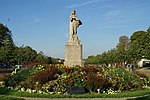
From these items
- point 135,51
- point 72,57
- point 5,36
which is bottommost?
point 72,57

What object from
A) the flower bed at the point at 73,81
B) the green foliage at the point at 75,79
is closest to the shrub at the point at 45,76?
the flower bed at the point at 73,81

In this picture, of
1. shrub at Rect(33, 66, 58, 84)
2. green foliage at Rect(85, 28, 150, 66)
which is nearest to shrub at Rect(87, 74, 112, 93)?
shrub at Rect(33, 66, 58, 84)

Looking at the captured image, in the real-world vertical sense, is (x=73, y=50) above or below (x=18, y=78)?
above

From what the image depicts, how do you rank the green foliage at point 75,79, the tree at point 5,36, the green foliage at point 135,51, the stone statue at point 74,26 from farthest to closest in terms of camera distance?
the tree at point 5,36 → the green foliage at point 135,51 → the stone statue at point 74,26 → the green foliage at point 75,79

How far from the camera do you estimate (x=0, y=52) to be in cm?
5125

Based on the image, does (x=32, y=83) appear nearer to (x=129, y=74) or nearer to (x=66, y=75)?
(x=66, y=75)

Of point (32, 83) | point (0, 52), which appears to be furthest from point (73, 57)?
point (0, 52)

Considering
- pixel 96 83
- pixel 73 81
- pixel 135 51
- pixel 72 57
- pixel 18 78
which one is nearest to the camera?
pixel 96 83

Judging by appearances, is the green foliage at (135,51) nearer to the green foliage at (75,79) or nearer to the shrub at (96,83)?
the green foliage at (75,79)

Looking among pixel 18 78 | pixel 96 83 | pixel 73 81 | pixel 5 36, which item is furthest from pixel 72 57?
pixel 5 36

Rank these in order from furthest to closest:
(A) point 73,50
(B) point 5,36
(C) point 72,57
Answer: (B) point 5,36 < (A) point 73,50 < (C) point 72,57

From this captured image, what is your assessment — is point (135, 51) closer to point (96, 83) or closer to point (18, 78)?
point (18, 78)

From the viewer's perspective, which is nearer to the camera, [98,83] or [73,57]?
[98,83]

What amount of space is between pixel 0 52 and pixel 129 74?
36.4 m
